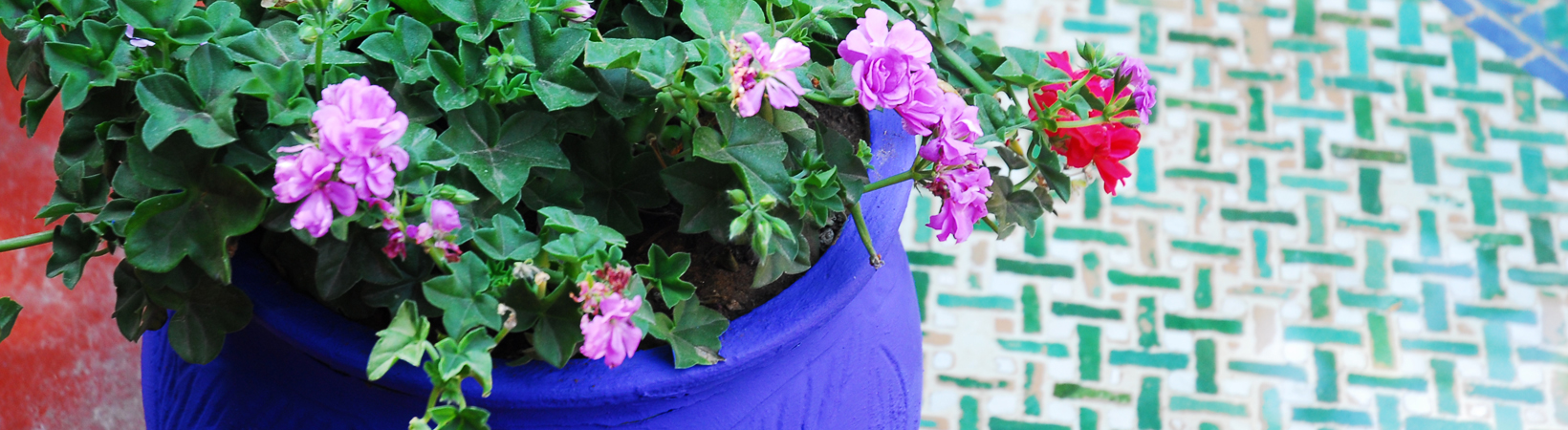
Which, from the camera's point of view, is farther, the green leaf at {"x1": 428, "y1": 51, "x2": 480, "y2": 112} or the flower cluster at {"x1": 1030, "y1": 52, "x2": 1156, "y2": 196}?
the flower cluster at {"x1": 1030, "y1": 52, "x2": 1156, "y2": 196}

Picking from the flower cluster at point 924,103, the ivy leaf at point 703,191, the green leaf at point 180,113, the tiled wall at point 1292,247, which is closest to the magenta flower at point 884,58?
the flower cluster at point 924,103

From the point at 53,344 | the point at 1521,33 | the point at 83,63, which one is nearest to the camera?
the point at 83,63

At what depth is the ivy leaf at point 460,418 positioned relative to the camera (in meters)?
0.57

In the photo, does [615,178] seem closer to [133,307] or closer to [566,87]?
[566,87]

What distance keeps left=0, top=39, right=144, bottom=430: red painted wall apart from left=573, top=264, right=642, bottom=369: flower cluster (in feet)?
3.06

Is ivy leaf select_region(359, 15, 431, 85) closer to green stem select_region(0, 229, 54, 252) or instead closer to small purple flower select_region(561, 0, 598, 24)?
small purple flower select_region(561, 0, 598, 24)

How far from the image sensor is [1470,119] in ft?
5.79

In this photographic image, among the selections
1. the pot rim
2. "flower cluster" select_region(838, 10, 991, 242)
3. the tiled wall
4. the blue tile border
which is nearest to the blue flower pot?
the pot rim

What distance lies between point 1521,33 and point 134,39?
1.96m

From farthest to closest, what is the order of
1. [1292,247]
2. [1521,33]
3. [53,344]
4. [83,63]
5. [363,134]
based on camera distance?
1. [1521,33]
2. [1292,247]
3. [53,344]
4. [83,63]
5. [363,134]

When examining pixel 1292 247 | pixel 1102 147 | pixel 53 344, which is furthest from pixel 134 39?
pixel 1292 247

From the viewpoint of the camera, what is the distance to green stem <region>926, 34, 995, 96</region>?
82 cm

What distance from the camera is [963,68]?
829 mm

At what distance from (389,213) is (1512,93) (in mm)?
1783
